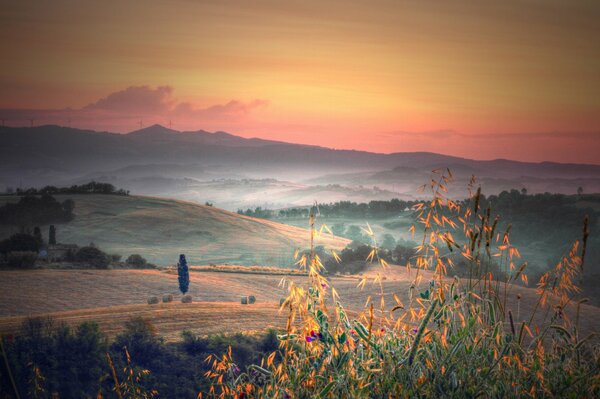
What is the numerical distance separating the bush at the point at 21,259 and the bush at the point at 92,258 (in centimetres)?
362

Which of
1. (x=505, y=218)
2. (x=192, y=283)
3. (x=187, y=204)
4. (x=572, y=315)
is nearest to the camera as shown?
(x=572, y=315)

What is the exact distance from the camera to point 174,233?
75.9 meters

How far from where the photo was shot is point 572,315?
107 feet

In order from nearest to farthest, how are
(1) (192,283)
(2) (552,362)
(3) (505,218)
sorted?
(2) (552,362) < (1) (192,283) < (3) (505,218)

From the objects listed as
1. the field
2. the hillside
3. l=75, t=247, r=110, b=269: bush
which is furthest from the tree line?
the field

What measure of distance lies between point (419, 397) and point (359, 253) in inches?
2164

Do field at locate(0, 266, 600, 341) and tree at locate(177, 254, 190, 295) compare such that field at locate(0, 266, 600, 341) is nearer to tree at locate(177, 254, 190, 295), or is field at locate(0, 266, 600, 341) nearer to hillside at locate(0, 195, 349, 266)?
tree at locate(177, 254, 190, 295)

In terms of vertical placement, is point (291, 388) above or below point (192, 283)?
above

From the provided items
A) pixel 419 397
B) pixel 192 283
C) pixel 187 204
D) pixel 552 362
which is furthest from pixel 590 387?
pixel 187 204

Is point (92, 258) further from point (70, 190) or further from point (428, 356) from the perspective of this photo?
point (70, 190)

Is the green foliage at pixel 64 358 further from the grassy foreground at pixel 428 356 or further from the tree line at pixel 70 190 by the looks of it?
the tree line at pixel 70 190

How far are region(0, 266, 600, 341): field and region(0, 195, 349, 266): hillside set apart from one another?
21.4m

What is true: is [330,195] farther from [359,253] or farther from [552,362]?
[552,362]

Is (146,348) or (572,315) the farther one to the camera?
(572,315)
